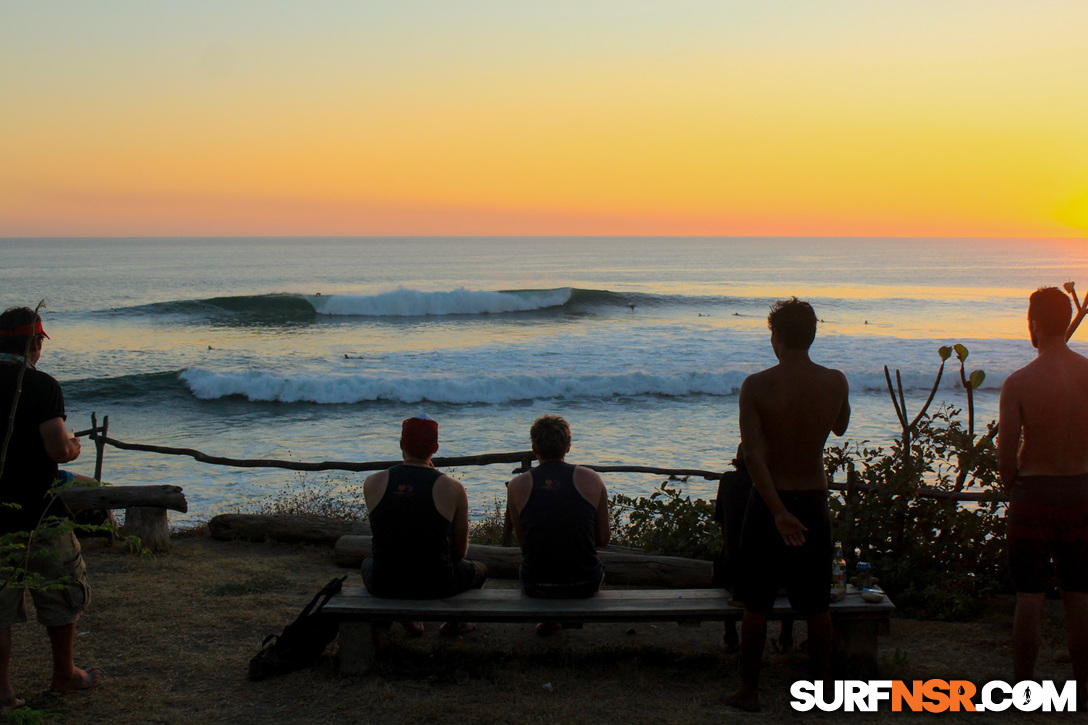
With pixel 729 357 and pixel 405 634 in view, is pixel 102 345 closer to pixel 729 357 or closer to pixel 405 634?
pixel 729 357

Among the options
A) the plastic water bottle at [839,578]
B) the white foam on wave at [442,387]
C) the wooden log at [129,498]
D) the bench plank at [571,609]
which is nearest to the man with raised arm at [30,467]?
the bench plank at [571,609]

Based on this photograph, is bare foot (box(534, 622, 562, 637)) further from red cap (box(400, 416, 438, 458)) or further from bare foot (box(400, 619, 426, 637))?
red cap (box(400, 416, 438, 458))

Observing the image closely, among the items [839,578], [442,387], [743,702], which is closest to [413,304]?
[442,387]

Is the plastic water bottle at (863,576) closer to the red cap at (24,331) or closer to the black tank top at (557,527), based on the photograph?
the black tank top at (557,527)

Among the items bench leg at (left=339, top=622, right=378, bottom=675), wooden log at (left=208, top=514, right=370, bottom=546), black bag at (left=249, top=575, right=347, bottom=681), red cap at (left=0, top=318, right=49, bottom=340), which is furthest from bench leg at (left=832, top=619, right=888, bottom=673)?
wooden log at (left=208, top=514, right=370, bottom=546)

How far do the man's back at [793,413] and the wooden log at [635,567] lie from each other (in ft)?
7.28

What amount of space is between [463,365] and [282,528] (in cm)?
1573

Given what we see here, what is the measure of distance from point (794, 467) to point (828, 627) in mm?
763

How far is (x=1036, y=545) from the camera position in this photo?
3.40 metres

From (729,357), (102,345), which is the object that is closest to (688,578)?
(729,357)

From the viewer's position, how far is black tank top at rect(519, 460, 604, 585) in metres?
3.82

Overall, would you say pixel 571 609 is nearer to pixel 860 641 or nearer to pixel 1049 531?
pixel 860 641

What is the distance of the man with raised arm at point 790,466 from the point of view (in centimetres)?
314

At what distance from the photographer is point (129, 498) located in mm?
6012
